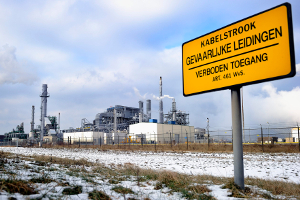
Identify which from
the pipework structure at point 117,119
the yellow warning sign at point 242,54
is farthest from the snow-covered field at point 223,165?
the pipework structure at point 117,119

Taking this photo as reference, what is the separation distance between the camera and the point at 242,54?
212 inches

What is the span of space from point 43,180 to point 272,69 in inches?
223

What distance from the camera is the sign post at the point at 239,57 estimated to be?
Result: 477cm

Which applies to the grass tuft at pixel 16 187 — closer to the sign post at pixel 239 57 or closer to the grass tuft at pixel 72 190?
the grass tuft at pixel 72 190

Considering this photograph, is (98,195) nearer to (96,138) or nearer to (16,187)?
(16,187)

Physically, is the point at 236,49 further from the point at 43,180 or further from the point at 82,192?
the point at 43,180

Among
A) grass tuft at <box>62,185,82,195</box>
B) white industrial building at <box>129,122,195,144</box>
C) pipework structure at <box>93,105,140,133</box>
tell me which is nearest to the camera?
grass tuft at <box>62,185,82,195</box>

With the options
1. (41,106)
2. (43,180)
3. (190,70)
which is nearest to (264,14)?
(190,70)

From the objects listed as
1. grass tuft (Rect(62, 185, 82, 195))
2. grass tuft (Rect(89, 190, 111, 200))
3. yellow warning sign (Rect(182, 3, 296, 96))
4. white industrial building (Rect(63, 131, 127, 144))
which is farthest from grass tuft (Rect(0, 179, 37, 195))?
white industrial building (Rect(63, 131, 127, 144))

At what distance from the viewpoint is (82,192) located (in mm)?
4641

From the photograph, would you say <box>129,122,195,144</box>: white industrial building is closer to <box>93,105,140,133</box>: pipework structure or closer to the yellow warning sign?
<box>93,105,140,133</box>: pipework structure

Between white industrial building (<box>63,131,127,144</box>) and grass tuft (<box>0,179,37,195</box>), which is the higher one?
grass tuft (<box>0,179,37,195</box>)

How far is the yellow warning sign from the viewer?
4.76m

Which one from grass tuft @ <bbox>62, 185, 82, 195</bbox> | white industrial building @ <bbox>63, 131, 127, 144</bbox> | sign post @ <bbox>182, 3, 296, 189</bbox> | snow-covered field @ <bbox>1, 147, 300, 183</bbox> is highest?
sign post @ <bbox>182, 3, 296, 189</bbox>
